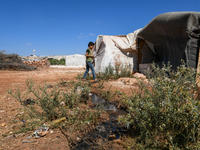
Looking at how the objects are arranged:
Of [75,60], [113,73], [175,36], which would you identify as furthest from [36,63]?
[175,36]

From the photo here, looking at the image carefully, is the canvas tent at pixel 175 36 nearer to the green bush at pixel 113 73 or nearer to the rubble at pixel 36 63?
the green bush at pixel 113 73

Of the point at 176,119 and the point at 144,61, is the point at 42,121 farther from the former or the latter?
the point at 144,61

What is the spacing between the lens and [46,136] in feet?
6.40

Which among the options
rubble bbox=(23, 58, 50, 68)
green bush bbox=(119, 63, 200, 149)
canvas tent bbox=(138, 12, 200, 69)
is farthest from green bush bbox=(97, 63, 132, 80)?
rubble bbox=(23, 58, 50, 68)

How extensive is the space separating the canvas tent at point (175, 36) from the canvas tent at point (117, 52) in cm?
75

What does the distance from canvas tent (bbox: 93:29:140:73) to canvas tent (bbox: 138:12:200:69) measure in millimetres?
747

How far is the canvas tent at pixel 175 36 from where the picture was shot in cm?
469

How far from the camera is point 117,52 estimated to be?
7.05 meters

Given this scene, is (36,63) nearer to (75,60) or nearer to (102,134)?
(75,60)

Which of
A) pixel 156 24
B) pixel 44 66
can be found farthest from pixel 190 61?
pixel 44 66

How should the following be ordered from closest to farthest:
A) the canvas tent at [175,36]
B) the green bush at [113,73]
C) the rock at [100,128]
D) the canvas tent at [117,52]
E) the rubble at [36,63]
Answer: the rock at [100,128] < the canvas tent at [175,36] < the green bush at [113,73] < the canvas tent at [117,52] < the rubble at [36,63]

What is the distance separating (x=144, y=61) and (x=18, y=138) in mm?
6370

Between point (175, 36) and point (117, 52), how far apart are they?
8.47ft

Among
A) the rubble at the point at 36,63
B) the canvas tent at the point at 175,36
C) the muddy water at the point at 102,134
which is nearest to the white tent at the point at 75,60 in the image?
the rubble at the point at 36,63
